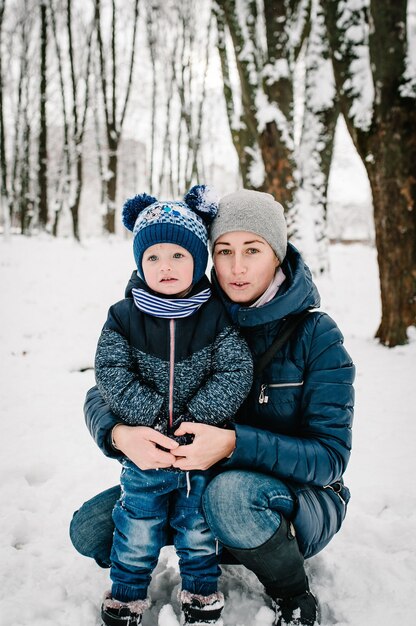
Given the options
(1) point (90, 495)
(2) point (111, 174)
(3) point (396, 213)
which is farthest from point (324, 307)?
(2) point (111, 174)

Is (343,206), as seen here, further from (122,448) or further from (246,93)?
(122,448)

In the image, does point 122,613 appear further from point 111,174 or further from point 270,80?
point 111,174

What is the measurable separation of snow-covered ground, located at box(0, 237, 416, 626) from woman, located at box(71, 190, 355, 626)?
0.69 ft

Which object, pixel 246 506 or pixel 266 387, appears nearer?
pixel 246 506

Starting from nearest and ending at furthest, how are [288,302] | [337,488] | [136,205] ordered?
1. [288,302]
2. [337,488]
3. [136,205]

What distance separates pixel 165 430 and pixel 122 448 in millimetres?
165

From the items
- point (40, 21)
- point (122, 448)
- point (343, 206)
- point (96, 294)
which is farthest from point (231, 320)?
point (343, 206)

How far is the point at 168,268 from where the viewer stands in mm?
1685

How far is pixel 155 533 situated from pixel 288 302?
3.13 ft

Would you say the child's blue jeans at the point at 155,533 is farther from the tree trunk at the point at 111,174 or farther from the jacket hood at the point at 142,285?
the tree trunk at the point at 111,174

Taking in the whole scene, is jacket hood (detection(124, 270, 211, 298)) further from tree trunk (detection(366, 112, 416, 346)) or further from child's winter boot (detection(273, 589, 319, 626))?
tree trunk (detection(366, 112, 416, 346))

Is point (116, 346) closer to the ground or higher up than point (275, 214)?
closer to the ground

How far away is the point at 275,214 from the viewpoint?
173 centimetres

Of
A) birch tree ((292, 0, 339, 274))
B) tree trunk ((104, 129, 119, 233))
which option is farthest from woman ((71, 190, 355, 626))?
tree trunk ((104, 129, 119, 233))
